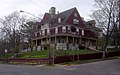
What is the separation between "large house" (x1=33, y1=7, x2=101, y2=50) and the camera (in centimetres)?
5709

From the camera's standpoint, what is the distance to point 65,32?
186 ft

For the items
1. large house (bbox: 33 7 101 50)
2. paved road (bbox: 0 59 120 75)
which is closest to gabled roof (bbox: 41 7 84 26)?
large house (bbox: 33 7 101 50)

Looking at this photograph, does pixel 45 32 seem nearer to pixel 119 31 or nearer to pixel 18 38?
pixel 18 38

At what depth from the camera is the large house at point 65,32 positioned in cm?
5709

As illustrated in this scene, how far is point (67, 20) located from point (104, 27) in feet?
40.3

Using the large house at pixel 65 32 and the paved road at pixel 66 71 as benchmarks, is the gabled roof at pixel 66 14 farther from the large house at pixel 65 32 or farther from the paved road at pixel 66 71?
the paved road at pixel 66 71

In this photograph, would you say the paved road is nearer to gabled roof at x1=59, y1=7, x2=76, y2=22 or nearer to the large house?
the large house

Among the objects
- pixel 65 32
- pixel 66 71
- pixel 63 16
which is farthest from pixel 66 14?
pixel 66 71

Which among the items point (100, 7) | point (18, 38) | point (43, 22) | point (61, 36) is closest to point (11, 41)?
point (18, 38)

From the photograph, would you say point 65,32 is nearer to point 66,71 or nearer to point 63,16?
point 63,16

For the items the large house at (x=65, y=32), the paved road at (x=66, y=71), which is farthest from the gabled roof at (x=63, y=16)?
the paved road at (x=66, y=71)

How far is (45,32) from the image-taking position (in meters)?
63.6

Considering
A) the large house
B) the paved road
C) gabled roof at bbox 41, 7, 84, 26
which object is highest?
gabled roof at bbox 41, 7, 84, 26

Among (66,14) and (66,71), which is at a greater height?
(66,14)
